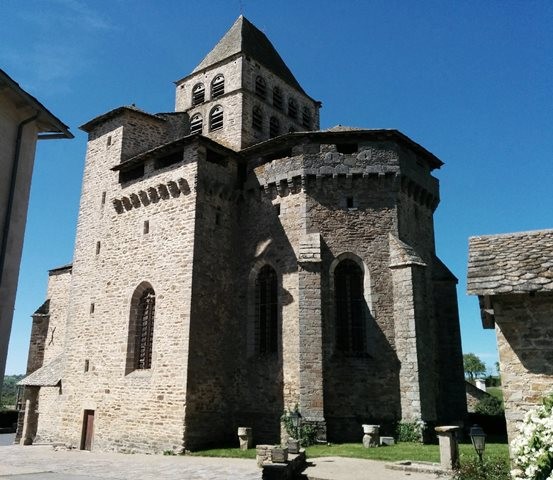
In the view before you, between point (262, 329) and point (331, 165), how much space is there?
22.3 feet

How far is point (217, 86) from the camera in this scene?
2669 centimetres

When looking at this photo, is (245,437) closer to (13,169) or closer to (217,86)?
(13,169)

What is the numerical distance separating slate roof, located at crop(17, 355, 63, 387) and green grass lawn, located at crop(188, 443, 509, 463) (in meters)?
9.10

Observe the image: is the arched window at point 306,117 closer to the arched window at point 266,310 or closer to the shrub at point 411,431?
the arched window at point 266,310

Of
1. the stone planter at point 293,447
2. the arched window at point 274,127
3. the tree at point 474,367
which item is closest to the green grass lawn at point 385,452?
the stone planter at point 293,447

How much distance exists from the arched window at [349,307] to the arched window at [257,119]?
33.8 ft

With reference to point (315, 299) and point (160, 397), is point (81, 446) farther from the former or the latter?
point (315, 299)

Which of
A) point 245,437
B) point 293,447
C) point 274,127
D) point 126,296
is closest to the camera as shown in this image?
point 293,447

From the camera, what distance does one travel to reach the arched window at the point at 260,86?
26.8 meters

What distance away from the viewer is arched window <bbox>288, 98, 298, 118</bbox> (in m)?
28.9

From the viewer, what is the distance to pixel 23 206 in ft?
31.3

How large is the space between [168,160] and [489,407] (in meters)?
17.4

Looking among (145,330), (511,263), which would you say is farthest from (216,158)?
(511,263)

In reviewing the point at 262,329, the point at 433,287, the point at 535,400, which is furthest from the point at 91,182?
the point at 535,400
